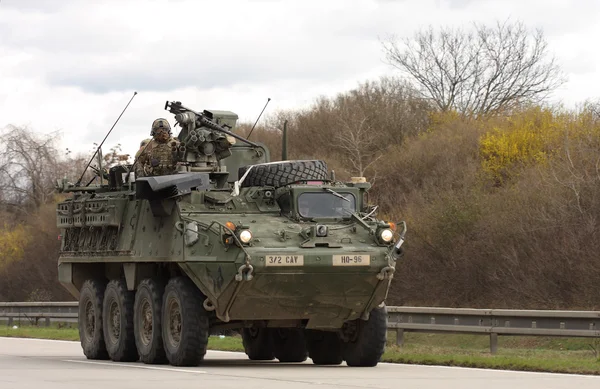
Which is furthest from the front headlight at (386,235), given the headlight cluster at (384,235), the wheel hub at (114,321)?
the wheel hub at (114,321)

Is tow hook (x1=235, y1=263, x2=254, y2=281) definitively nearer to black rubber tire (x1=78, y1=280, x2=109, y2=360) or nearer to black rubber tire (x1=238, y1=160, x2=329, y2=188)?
black rubber tire (x1=238, y1=160, x2=329, y2=188)

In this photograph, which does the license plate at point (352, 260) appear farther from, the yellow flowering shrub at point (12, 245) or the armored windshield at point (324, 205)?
the yellow flowering shrub at point (12, 245)

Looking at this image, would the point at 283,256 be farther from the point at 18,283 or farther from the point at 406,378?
the point at 18,283

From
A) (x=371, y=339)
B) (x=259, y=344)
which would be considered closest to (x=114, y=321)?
(x=259, y=344)

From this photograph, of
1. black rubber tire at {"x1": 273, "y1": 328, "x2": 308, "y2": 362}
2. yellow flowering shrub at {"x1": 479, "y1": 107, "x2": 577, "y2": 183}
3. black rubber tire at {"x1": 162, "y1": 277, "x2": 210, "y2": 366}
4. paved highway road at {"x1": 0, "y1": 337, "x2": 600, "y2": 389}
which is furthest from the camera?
yellow flowering shrub at {"x1": 479, "y1": 107, "x2": 577, "y2": 183}

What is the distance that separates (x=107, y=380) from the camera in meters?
15.8

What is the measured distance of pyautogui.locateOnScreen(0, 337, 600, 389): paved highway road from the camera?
15.0 metres

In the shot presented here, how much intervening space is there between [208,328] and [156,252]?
1.50 metres

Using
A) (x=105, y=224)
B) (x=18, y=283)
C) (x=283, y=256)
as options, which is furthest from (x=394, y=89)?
(x=283, y=256)

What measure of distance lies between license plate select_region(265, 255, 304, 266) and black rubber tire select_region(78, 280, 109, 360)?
5.18 metres

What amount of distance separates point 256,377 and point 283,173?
14.7ft

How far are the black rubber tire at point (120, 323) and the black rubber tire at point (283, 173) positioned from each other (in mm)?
2655

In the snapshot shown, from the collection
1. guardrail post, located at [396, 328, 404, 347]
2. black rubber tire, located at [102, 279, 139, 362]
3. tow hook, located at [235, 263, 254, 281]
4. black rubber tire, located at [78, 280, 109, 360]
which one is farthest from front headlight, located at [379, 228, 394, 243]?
guardrail post, located at [396, 328, 404, 347]

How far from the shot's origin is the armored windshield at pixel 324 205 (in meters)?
19.4
